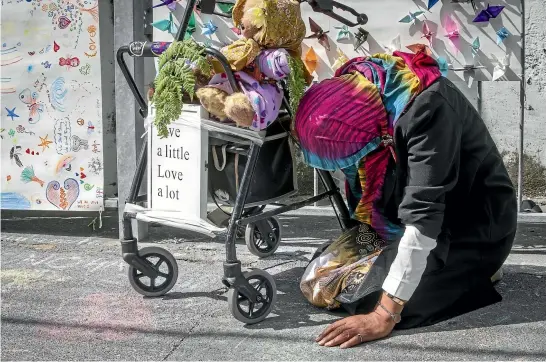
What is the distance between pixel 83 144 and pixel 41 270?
780mm

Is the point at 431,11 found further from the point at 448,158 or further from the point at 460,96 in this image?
the point at 448,158

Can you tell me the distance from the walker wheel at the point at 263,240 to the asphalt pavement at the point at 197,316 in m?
0.04

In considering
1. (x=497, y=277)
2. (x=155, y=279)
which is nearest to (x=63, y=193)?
(x=155, y=279)

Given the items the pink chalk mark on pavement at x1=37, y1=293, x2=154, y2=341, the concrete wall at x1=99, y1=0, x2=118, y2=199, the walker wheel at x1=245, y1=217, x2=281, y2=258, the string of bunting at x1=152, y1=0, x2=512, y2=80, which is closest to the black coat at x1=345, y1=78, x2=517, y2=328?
the pink chalk mark on pavement at x1=37, y1=293, x2=154, y2=341

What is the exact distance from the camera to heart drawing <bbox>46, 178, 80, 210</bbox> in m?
4.33

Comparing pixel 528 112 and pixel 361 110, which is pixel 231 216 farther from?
pixel 528 112

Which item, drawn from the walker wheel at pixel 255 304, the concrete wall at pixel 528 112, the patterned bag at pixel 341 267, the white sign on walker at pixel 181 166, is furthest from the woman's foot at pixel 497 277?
the concrete wall at pixel 528 112

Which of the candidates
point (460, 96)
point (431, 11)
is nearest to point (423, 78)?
point (460, 96)

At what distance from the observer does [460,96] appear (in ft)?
9.58

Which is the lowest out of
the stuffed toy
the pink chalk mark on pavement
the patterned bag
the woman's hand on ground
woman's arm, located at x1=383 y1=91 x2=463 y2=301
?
the pink chalk mark on pavement

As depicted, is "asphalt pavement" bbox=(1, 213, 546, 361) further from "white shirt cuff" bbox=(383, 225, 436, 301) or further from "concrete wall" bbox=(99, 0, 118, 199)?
"concrete wall" bbox=(99, 0, 118, 199)

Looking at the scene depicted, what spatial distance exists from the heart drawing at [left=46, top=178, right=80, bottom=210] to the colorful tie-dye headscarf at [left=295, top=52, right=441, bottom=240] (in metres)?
1.83

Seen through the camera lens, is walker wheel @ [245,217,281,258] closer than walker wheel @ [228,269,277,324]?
No

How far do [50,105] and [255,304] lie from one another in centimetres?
193
